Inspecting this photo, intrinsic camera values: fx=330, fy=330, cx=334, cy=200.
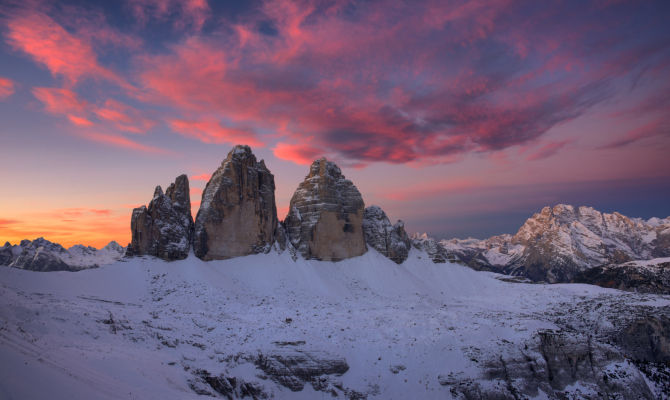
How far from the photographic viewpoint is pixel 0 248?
5576 inches

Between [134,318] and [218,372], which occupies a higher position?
[134,318]

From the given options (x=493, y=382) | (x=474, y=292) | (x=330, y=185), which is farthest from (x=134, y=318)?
(x=474, y=292)

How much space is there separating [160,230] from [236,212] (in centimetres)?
1106

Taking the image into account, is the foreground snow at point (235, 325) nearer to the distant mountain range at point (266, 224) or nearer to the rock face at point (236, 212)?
the rock face at point (236, 212)

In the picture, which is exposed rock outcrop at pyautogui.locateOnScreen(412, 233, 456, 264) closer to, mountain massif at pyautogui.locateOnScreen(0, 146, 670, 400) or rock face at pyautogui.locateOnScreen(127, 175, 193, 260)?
mountain massif at pyautogui.locateOnScreen(0, 146, 670, 400)

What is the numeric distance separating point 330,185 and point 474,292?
109 ft

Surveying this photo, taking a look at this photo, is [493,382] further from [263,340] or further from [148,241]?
[148,241]

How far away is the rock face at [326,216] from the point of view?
59375mm

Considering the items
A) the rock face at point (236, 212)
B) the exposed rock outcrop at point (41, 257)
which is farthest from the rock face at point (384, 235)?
the exposed rock outcrop at point (41, 257)

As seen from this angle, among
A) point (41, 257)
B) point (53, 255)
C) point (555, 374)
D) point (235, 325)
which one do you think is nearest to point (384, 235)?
point (235, 325)

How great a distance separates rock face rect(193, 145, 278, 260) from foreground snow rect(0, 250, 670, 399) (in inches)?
108

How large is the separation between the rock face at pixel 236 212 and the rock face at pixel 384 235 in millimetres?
21119

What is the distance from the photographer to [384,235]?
68.6 metres

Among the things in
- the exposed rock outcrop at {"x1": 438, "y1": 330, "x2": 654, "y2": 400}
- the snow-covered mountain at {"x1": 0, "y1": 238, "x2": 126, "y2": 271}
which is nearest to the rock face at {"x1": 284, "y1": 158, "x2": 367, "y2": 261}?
the exposed rock outcrop at {"x1": 438, "y1": 330, "x2": 654, "y2": 400}
